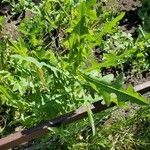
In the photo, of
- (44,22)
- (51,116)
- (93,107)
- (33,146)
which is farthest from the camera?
(44,22)

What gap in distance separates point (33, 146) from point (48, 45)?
2.64 feet

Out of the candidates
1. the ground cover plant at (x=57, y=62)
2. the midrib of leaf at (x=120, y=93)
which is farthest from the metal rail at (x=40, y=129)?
the midrib of leaf at (x=120, y=93)

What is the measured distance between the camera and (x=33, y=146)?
2.57 m

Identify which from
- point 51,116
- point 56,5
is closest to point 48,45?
point 56,5

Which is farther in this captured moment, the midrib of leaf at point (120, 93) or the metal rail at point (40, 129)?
the metal rail at point (40, 129)

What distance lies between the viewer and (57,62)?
2135mm

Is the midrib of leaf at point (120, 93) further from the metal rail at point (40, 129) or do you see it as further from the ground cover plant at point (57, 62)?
the metal rail at point (40, 129)

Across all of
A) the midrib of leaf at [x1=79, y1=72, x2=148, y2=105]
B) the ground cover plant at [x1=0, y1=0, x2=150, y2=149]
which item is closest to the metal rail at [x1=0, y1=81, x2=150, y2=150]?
the ground cover plant at [x1=0, y1=0, x2=150, y2=149]

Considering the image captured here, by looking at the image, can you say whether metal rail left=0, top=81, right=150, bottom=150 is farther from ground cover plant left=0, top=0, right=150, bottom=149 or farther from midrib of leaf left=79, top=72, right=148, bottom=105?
midrib of leaf left=79, top=72, right=148, bottom=105

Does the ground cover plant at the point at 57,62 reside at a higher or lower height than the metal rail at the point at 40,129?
higher

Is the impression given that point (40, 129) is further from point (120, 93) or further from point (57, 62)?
point (120, 93)

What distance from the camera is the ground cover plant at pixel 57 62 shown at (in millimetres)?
1902

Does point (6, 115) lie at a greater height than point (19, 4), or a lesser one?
lesser

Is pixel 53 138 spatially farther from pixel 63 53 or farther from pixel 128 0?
pixel 128 0
